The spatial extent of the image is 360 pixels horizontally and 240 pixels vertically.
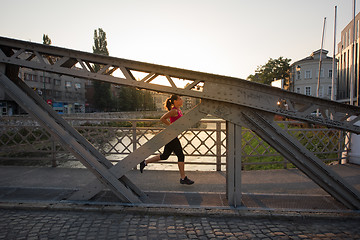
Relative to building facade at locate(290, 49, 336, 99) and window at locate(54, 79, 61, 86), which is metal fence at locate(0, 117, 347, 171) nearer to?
building facade at locate(290, 49, 336, 99)

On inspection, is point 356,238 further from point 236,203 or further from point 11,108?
point 11,108

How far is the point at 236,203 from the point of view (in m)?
3.92

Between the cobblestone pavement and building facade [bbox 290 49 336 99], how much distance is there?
51327 mm

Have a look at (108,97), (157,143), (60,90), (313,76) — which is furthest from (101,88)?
(157,143)

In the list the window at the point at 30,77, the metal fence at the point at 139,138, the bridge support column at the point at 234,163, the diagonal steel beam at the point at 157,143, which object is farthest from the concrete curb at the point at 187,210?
the window at the point at 30,77

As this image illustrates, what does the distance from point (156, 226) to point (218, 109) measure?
2.03 metres

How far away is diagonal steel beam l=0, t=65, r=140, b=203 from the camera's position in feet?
12.6

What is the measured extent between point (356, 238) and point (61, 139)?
4.51 m

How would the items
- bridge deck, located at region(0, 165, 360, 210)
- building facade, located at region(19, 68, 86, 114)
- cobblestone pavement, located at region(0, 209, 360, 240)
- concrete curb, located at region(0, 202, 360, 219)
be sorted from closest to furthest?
cobblestone pavement, located at region(0, 209, 360, 240) → concrete curb, located at region(0, 202, 360, 219) → bridge deck, located at region(0, 165, 360, 210) → building facade, located at region(19, 68, 86, 114)

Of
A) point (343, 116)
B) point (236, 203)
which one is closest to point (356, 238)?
point (236, 203)

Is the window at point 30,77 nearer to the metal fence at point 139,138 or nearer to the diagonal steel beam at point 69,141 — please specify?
the metal fence at point 139,138

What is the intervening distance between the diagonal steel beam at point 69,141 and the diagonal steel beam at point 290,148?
194 cm

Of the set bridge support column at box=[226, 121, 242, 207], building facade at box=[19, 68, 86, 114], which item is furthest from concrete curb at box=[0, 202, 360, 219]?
building facade at box=[19, 68, 86, 114]

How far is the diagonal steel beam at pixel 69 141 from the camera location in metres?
3.84
